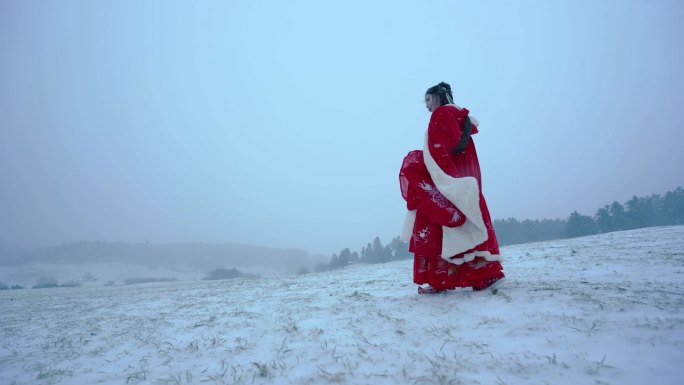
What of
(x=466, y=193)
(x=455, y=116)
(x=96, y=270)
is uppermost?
(x=455, y=116)

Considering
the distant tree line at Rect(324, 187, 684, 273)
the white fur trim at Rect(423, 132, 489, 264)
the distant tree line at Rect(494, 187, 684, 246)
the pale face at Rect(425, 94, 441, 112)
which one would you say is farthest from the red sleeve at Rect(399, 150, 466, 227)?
the distant tree line at Rect(494, 187, 684, 246)

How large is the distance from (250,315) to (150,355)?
145cm

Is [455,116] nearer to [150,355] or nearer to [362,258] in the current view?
[150,355]

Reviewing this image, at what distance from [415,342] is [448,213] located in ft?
5.95

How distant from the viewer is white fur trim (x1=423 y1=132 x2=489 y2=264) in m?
3.84

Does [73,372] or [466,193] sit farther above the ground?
[466,193]

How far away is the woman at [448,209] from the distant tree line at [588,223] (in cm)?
2679

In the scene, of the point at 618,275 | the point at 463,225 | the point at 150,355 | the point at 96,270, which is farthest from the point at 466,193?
the point at 96,270

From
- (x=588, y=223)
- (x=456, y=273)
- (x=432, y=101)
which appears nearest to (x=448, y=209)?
(x=456, y=273)

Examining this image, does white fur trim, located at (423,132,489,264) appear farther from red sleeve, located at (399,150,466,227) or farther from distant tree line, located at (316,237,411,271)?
distant tree line, located at (316,237,411,271)

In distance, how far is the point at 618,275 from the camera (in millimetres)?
4277

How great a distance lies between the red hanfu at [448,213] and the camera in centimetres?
389

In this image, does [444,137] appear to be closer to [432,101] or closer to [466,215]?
[432,101]

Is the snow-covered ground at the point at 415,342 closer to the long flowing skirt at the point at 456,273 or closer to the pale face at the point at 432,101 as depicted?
the long flowing skirt at the point at 456,273
